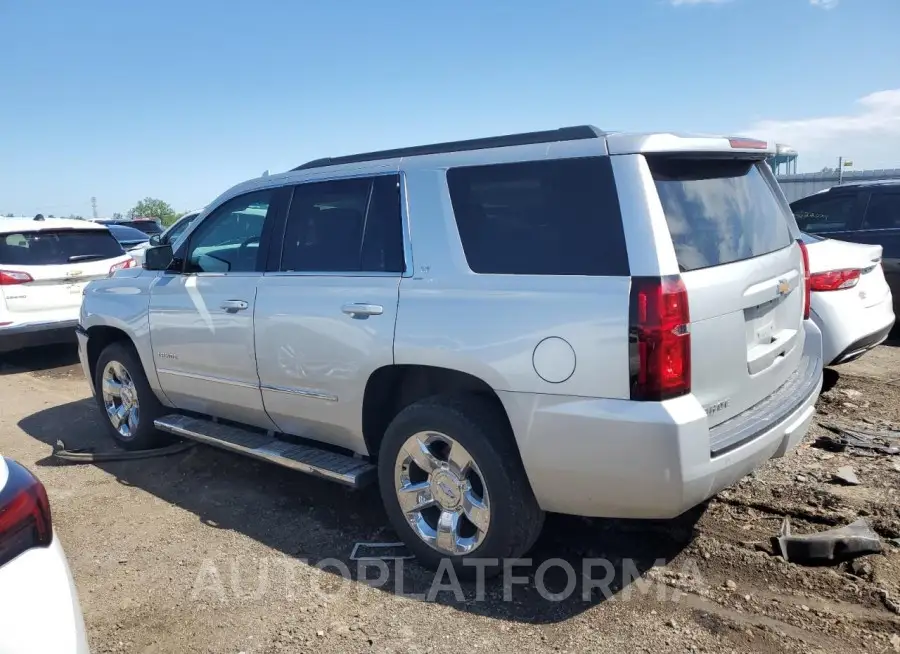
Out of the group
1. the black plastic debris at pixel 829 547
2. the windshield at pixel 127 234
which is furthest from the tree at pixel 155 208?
the black plastic debris at pixel 829 547

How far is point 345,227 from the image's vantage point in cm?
396

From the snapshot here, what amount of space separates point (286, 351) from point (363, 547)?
1.14 meters

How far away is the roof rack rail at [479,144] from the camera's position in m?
3.16

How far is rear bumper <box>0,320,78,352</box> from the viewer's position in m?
8.19

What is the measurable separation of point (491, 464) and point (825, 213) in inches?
288

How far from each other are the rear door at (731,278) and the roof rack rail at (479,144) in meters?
0.36

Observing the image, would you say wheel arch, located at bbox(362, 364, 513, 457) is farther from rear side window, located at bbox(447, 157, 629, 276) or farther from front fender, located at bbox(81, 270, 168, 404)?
front fender, located at bbox(81, 270, 168, 404)

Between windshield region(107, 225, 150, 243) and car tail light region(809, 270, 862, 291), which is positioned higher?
windshield region(107, 225, 150, 243)

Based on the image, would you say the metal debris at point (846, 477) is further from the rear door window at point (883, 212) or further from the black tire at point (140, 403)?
the rear door window at point (883, 212)

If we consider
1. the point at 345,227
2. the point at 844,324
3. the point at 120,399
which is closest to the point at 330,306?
the point at 345,227

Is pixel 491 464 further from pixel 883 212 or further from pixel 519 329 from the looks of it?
pixel 883 212

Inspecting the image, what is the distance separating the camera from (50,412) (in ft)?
22.2

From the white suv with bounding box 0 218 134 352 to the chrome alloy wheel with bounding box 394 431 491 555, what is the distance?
235 inches

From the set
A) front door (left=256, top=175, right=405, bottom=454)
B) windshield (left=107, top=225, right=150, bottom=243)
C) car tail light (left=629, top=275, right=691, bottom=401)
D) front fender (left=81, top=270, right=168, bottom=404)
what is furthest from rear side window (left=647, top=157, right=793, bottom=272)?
windshield (left=107, top=225, right=150, bottom=243)
